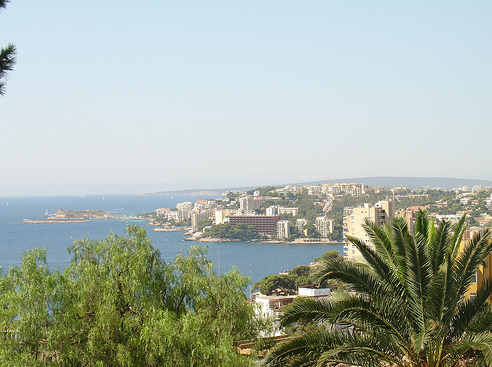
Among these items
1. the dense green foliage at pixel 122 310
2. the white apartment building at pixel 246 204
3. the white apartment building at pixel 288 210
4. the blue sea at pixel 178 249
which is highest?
the dense green foliage at pixel 122 310

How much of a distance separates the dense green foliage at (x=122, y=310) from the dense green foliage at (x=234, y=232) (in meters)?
84.4

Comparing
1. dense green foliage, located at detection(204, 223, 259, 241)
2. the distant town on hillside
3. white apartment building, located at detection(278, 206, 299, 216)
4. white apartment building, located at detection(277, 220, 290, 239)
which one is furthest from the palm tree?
white apartment building, located at detection(278, 206, 299, 216)

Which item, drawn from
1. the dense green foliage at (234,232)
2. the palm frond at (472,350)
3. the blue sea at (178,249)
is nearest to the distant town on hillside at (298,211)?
the dense green foliage at (234,232)

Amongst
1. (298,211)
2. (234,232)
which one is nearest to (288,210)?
(298,211)

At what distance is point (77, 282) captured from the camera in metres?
5.64

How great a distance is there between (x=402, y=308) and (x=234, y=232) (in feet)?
286

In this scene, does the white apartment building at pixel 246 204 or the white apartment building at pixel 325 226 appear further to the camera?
the white apartment building at pixel 246 204

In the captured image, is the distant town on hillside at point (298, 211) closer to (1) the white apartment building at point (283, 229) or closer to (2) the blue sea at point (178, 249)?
(1) the white apartment building at point (283, 229)

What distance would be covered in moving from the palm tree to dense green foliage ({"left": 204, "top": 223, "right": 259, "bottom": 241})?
Result: 85.8 metres

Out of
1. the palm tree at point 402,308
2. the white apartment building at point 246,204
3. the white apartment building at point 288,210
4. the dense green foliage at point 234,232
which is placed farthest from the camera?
the white apartment building at point 246,204

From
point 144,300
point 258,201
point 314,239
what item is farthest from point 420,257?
point 258,201

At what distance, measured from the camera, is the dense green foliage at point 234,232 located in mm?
90875

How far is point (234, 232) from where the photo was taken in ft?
299

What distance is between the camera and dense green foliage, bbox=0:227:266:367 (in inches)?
200
